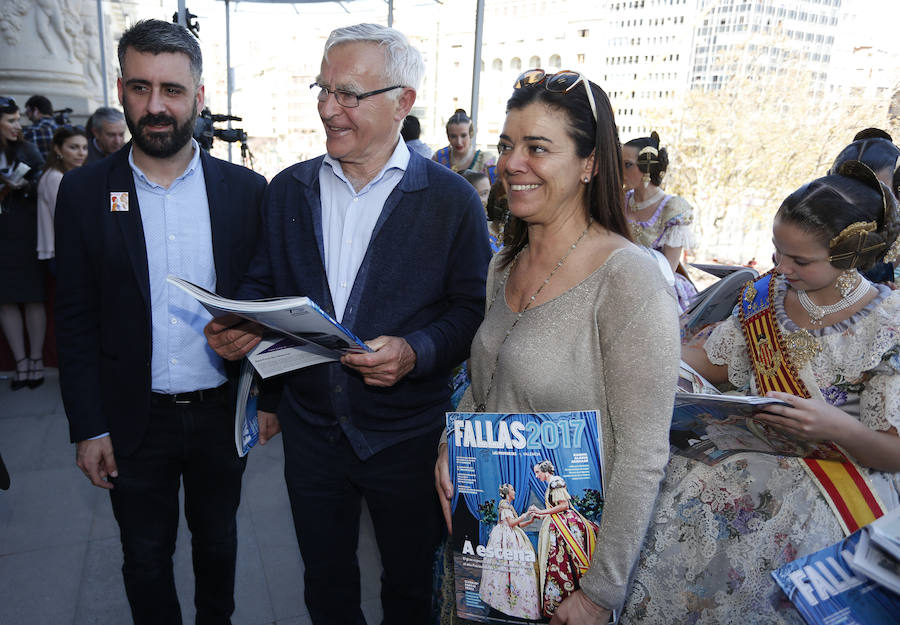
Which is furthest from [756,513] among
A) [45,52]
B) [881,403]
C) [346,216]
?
[45,52]

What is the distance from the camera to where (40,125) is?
6.70 meters

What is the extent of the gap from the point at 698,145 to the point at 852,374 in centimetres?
999

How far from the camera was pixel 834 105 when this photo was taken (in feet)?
31.0

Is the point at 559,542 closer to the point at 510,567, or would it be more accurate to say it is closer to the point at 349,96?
the point at 510,567

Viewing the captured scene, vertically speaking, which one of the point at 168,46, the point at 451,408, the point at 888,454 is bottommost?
the point at 451,408

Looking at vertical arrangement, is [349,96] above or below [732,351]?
above

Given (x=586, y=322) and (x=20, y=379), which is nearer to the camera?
(x=586, y=322)

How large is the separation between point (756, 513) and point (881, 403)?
1.33 ft

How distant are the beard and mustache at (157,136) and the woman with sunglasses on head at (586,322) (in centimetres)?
100

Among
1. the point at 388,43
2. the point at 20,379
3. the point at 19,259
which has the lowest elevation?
the point at 20,379

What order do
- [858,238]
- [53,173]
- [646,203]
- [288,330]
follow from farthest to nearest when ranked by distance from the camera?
[53,173]
[646,203]
[858,238]
[288,330]

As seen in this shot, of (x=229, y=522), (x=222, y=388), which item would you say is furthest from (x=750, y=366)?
(x=229, y=522)

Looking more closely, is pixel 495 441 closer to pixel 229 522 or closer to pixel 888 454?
pixel 888 454

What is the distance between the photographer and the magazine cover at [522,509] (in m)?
1.19
